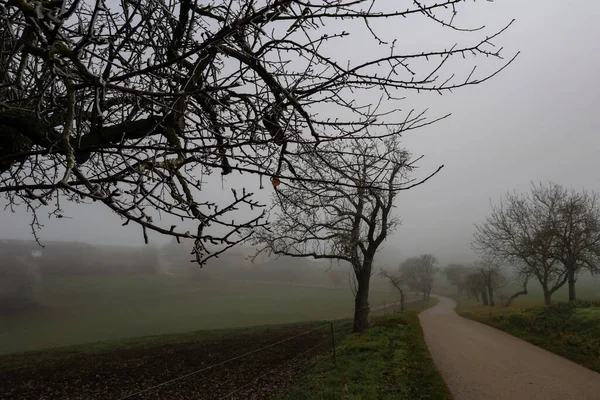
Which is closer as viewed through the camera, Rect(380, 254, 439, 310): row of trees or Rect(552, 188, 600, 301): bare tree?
Rect(552, 188, 600, 301): bare tree

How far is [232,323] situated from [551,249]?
2945cm

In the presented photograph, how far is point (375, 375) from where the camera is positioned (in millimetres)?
6691

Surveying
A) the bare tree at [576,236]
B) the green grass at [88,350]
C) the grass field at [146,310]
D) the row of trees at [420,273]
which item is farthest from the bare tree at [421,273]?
the green grass at [88,350]

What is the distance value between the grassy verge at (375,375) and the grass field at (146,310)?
24.0 m

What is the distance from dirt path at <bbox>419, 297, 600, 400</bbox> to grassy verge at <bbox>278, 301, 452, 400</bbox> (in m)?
0.43

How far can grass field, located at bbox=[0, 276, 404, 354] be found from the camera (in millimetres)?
32219

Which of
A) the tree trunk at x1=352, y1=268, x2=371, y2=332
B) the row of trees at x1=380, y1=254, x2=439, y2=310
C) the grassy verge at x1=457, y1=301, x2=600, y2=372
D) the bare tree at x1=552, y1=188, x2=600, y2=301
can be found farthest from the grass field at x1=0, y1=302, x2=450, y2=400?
the row of trees at x1=380, y1=254, x2=439, y2=310

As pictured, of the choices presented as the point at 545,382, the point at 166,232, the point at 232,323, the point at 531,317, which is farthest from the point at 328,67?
the point at 232,323

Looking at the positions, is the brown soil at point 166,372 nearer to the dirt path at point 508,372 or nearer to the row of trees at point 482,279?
the dirt path at point 508,372

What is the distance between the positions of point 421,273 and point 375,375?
7142 centimetres

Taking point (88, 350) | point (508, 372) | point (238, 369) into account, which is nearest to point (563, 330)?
point (508, 372)

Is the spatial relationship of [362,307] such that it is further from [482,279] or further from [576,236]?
[482,279]

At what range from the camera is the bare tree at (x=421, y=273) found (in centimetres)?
6975

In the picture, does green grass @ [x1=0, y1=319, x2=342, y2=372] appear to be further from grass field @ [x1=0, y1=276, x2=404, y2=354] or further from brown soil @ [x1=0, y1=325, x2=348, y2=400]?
grass field @ [x1=0, y1=276, x2=404, y2=354]
